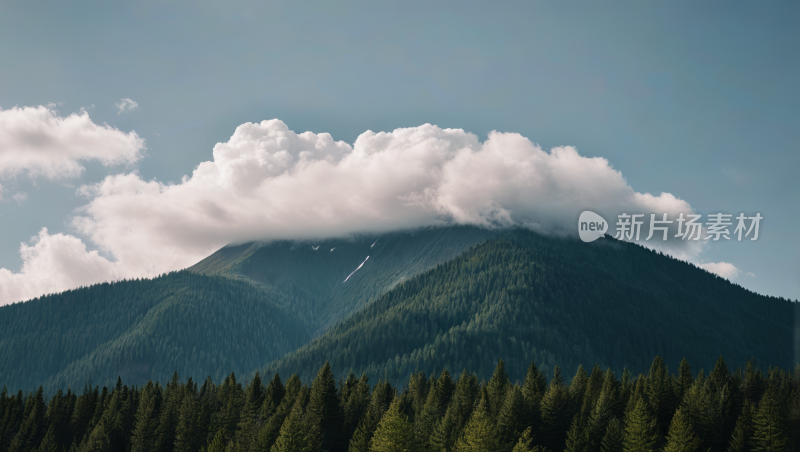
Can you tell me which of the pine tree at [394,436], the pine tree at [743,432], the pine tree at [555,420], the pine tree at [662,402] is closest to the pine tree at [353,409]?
the pine tree at [394,436]

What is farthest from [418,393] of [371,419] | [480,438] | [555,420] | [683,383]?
[683,383]

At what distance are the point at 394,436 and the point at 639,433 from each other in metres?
38.6

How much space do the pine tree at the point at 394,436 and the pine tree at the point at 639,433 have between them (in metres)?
34.4

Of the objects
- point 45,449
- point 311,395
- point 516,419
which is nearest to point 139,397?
point 45,449

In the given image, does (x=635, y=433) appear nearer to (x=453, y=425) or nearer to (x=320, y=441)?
(x=453, y=425)

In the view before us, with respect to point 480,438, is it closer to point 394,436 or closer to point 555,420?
point 394,436

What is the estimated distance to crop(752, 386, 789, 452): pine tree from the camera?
3499 inches

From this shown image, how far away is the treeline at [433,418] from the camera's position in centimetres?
9269

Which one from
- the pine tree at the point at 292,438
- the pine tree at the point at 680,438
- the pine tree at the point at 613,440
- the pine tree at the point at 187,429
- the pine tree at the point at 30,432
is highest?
the pine tree at the point at 680,438

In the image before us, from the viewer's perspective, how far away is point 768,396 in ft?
313

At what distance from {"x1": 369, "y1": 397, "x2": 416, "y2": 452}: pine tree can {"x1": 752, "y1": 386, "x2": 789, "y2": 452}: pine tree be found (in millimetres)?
54400

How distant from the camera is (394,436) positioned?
9162cm

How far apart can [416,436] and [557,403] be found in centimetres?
2867

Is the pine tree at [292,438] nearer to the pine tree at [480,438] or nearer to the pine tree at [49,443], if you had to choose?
the pine tree at [480,438]
